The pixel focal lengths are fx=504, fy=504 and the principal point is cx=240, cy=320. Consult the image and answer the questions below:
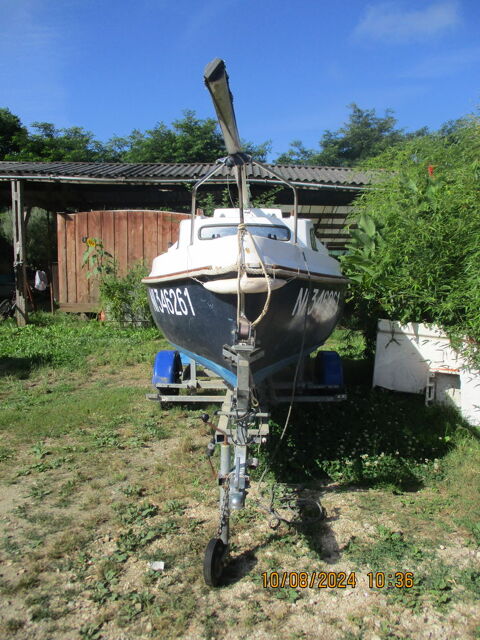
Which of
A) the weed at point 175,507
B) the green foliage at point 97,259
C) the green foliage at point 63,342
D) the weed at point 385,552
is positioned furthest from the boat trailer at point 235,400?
the green foliage at point 97,259

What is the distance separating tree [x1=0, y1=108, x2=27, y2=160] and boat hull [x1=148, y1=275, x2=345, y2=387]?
67.9 ft

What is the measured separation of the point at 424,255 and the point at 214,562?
3885 mm

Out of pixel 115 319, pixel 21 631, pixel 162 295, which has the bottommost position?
pixel 21 631

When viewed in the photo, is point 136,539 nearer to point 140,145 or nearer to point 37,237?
point 37,237

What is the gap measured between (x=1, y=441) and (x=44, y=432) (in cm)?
39

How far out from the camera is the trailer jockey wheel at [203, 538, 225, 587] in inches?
105

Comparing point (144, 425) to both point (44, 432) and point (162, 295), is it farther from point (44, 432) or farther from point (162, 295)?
point (162, 295)

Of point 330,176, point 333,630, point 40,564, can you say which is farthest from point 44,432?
point 330,176

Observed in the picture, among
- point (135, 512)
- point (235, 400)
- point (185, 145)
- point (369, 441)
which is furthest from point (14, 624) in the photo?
point (185, 145)

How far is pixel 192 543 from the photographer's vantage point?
10.3 ft

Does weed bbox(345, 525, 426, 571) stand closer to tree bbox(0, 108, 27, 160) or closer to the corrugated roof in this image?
the corrugated roof

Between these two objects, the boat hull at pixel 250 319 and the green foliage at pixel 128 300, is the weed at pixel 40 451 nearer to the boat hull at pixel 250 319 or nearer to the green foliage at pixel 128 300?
the boat hull at pixel 250 319

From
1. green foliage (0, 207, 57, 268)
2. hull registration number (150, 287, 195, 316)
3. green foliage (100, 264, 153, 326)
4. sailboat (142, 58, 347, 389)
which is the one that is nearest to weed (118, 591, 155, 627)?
sailboat (142, 58, 347, 389)

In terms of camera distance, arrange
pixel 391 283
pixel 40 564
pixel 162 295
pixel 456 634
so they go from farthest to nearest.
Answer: pixel 391 283, pixel 162 295, pixel 40 564, pixel 456 634
